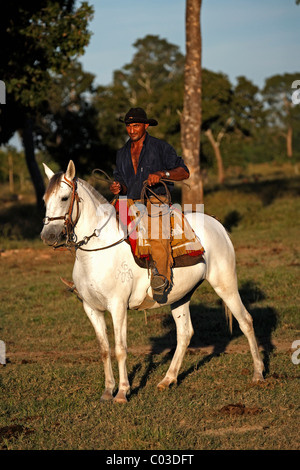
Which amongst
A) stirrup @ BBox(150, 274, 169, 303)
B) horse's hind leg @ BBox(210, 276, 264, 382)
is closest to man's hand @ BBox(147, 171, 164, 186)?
stirrup @ BBox(150, 274, 169, 303)

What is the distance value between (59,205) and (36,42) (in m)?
14.3

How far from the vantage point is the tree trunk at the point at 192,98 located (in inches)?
776

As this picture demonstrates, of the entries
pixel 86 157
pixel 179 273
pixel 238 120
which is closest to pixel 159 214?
pixel 179 273

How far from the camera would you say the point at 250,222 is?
23.7 m

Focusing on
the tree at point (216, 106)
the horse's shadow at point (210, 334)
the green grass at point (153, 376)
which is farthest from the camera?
the tree at point (216, 106)

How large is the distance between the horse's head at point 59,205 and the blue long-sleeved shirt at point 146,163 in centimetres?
94

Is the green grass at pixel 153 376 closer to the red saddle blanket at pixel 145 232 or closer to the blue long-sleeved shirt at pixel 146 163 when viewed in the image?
the red saddle blanket at pixel 145 232

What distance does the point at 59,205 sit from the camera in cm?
689

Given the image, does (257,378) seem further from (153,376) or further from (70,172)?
(70,172)

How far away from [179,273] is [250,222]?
16164 mm

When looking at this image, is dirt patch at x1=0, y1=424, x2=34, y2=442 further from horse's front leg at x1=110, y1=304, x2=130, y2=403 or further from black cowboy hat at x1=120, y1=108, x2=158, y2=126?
black cowboy hat at x1=120, y1=108, x2=158, y2=126

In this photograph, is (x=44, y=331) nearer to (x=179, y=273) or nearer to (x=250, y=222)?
(x=179, y=273)

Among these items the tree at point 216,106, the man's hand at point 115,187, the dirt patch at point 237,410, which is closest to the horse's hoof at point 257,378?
the dirt patch at point 237,410

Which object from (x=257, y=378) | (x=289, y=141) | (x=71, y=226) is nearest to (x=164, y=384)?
(x=257, y=378)
